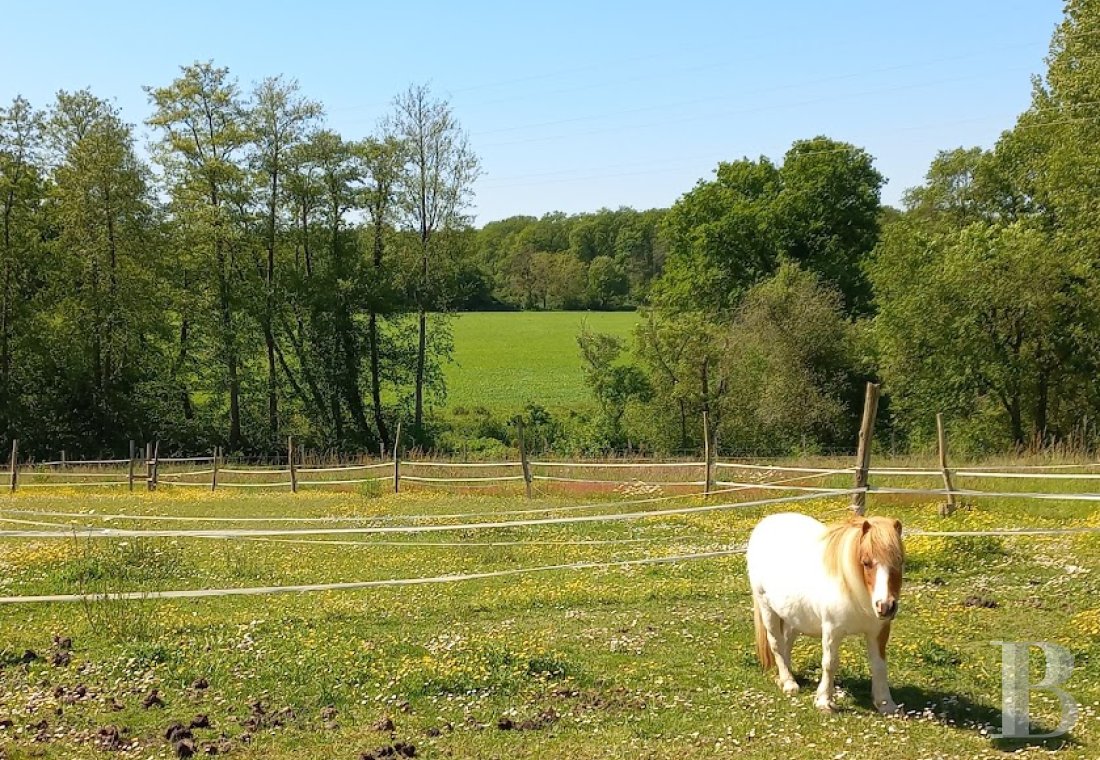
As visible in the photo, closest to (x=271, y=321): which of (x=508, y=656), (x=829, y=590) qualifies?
(x=508, y=656)

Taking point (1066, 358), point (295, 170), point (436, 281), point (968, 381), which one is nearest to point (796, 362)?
point (968, 381)

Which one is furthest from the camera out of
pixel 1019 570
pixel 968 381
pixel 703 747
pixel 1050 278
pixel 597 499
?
pixel 968 381

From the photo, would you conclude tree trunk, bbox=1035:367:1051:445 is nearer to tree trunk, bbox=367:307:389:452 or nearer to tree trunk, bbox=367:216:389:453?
tree trunk, bbox=367:216:389:453

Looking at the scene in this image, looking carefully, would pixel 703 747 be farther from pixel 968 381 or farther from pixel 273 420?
pixel 273 420

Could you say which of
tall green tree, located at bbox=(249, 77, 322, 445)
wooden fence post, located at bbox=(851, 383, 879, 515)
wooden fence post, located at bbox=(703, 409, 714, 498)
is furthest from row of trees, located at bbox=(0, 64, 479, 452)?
wooden fence post, located at bbox=(851, 383, 879, 515)

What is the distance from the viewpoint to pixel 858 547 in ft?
19.8

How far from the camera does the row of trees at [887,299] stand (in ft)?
98.8

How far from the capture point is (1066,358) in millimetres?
31172

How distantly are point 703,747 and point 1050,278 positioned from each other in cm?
2950

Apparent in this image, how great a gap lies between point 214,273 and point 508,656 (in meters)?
39.5

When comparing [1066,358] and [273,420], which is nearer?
[1066,358]

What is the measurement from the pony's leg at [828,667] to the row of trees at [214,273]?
127ft

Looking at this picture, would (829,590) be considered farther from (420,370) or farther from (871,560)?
(420,370)

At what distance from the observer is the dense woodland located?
3669 cm
